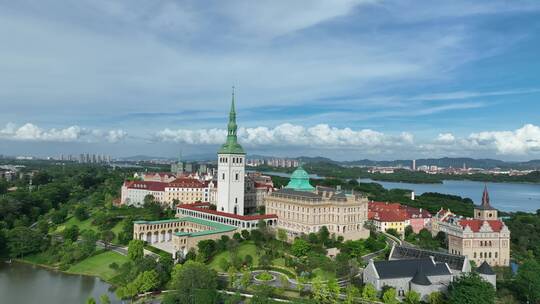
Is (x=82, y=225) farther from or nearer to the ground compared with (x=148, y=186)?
nearer to the ground

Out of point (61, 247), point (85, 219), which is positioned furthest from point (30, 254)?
point (85, 219)

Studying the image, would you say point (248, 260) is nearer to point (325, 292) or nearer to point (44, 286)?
point (325, 292)

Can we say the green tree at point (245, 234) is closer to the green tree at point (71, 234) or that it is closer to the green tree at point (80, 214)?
the green tree at point (71, 234)

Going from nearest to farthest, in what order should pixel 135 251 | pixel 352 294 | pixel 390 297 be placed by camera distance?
pixel 390 297 < pixel 352 294 < pixel 135 251

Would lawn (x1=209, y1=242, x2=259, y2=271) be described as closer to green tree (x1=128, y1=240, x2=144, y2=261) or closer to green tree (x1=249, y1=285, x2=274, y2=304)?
green tree (x1=128, y1=240, x2=144, y2=261)

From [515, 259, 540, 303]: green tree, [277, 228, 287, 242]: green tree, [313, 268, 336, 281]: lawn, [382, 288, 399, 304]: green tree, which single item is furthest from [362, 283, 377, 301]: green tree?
[277, 228, 287, 242]: green tree

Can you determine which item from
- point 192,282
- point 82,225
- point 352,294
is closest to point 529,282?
point 352,294

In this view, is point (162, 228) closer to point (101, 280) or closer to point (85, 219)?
point (101, 280)
